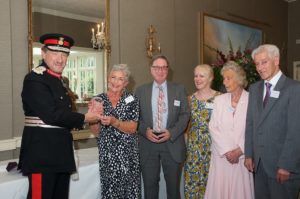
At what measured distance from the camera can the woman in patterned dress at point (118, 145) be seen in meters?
2.56

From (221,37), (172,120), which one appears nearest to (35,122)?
(172,120)

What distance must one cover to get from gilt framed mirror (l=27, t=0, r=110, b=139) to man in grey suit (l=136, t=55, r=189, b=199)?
765 mm

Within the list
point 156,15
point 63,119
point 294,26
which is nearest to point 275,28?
point 294,26

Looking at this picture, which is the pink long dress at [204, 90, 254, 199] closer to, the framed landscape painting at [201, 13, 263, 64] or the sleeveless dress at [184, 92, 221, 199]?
the sleeveless dress at [184, 92, 221, 199]

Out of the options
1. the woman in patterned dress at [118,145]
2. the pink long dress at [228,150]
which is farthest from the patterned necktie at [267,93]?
the woman in patterned dress at [118,145]

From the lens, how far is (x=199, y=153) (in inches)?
122

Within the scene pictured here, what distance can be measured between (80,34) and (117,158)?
160cm

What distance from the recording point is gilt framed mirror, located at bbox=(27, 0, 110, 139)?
3.05 m

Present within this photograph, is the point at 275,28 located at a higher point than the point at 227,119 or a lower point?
higher

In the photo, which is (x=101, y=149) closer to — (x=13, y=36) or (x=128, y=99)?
(x=128, y=99)

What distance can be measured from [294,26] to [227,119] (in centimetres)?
633

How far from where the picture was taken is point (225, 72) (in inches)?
117

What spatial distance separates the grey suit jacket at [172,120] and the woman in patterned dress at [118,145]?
321mm

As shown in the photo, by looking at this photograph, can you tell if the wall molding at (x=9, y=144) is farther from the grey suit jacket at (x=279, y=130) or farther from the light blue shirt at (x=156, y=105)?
the grey suit jacket at (x=279, y=130)
